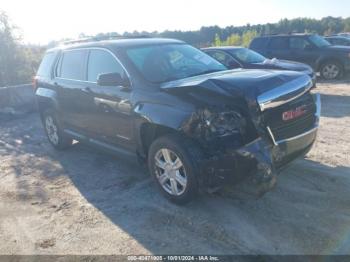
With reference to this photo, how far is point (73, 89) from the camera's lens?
5918 mm

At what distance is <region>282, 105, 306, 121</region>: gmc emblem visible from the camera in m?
4.13

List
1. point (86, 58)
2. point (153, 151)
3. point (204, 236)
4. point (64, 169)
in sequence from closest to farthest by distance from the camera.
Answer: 1. point (204, 236)
2. point (153, 151)
3. point (86, 58)
4. point (64, 169)

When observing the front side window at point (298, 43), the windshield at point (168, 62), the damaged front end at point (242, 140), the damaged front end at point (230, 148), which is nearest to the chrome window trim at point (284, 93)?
the damaged front end at point (242, 140)

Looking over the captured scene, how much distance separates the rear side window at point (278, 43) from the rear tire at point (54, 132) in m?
9.53

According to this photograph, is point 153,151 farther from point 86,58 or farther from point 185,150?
point 86,58

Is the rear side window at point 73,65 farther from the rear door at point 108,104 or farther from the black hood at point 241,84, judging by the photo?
the black hood at point 241,84

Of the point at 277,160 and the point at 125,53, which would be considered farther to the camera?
the point at 125,53

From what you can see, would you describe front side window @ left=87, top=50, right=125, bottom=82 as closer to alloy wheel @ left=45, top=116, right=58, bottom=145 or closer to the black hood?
the black hood

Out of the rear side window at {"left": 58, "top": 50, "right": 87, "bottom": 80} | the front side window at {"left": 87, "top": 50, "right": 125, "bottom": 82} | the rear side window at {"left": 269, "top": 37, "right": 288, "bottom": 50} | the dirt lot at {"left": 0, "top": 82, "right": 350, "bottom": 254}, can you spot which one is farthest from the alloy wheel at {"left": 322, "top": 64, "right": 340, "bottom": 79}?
the front side window at {"left": 87, "top": 50, "right": 125, "bottom": 82}

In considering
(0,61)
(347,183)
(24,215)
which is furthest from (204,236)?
(0,61)

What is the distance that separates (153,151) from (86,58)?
6.99 feet

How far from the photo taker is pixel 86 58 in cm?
570

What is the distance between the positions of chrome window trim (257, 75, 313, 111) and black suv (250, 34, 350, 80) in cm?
987

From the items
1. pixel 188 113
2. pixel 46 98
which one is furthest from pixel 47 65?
pixel 188 113
